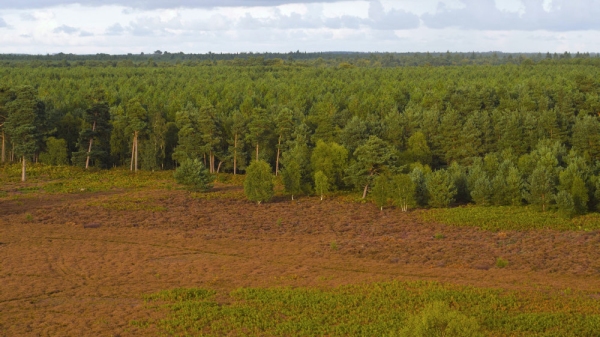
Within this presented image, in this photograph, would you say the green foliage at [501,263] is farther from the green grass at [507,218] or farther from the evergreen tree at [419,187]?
the evergreen tree at [419,187]

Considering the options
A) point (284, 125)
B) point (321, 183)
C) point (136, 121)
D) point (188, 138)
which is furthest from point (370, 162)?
point (136, 121)

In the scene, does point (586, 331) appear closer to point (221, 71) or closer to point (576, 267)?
point (576, 267)

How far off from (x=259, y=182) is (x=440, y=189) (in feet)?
44.3

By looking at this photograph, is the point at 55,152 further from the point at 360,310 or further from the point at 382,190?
the point at 360,310

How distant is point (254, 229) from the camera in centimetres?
4428

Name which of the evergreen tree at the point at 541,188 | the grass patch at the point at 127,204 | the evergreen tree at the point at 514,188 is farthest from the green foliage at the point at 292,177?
the evergreen tree at the point at 541,188

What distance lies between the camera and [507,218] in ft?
151

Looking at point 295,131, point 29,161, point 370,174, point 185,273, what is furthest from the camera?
point 29,161

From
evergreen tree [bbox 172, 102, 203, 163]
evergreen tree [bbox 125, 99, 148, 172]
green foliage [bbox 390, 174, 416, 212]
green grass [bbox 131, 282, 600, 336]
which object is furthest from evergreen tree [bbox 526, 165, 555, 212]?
evergreen tree [bbox 125, 99, 148, 172]

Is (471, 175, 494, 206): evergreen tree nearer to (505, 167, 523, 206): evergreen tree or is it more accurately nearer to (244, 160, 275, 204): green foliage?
(505, 167, 523, 206): evergreen tree

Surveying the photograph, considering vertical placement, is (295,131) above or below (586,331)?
above

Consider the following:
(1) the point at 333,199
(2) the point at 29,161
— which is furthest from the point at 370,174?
(2) the point at 29,161

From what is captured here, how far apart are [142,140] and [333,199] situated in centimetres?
2350

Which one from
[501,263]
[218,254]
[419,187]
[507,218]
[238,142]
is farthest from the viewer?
[238,142]
